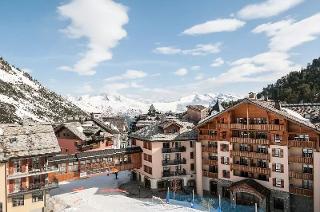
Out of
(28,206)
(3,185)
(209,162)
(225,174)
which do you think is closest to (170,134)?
(209,162)

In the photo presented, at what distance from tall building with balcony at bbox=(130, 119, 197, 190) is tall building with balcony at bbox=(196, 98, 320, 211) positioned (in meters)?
2.65

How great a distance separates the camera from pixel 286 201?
51406mm

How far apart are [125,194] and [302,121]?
3234 cm

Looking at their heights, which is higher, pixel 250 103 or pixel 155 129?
pixel 250 103

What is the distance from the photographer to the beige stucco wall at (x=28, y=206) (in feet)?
155

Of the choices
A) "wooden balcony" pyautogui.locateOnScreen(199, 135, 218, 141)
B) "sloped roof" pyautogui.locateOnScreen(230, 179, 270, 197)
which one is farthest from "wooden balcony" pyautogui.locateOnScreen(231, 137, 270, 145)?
"sloped roof" pyautogui.locateOnScreen(230, 179, 270, 197)

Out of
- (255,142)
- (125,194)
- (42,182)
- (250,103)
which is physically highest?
(250,103)

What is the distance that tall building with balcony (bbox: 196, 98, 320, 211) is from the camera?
49.5 metres

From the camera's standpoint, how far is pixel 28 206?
49.1 m

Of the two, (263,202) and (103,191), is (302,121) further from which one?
(103,191)

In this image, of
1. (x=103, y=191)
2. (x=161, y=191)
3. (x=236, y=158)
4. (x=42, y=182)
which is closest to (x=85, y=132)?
(x=103, y=191)

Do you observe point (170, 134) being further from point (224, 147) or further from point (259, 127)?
point (259, 127)

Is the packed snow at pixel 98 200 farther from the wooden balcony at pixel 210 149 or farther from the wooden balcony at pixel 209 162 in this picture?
the wooden balcony at pixel 210 149

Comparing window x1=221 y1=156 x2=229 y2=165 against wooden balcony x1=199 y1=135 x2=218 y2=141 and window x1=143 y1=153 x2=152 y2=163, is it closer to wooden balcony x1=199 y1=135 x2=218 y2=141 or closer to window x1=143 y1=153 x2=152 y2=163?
wooden balcony x1=199 y1=135 x2=218 y2=141
